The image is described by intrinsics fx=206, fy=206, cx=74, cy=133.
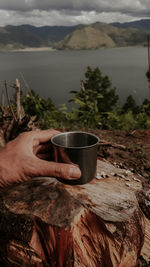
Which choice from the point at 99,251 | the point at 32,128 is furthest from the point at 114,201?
the point at 32,128

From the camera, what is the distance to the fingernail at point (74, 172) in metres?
1.87

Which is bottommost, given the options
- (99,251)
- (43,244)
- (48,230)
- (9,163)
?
(99,251)

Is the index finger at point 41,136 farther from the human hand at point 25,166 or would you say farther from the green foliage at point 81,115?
the green foliage at point 81,115

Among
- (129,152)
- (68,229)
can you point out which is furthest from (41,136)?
(129,152)

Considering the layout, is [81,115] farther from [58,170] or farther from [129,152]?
[58,170]

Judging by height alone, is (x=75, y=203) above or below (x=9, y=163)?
below

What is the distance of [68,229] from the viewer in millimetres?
1623

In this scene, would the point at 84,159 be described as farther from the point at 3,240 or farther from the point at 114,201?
the point at 3,240

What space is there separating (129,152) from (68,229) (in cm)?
264

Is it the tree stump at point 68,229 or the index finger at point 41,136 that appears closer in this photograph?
the tree stump at point 68,229

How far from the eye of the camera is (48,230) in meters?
1.63

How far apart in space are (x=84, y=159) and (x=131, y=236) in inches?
30.1

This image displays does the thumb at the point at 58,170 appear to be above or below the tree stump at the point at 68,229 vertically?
above

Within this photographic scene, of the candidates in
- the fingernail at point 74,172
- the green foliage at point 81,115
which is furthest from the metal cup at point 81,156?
the green foliage at point 81,115
